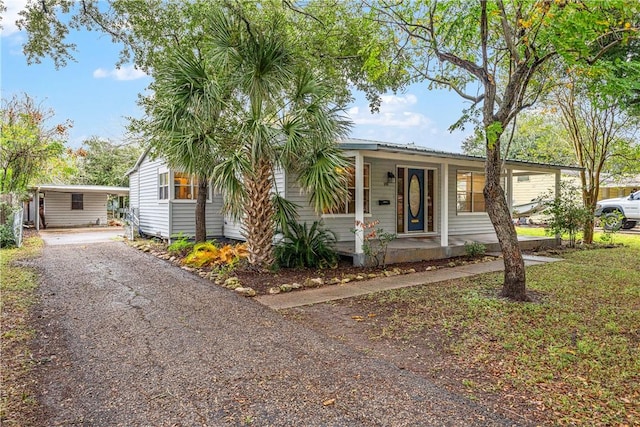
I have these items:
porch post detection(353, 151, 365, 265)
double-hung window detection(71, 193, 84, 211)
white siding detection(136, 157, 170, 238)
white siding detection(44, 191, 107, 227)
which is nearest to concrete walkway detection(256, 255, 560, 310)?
porch post detection(353, 151, 365, 265)

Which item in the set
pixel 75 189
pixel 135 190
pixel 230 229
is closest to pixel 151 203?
pixel 135 190

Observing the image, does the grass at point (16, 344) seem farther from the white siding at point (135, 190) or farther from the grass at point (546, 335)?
the white siding at point (135, 190)

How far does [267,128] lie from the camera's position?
22.8 ft

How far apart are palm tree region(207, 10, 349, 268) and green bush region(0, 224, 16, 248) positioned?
27.7 ft

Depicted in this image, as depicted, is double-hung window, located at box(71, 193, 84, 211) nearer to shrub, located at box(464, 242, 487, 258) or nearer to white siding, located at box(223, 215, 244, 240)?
white siding, located at box(223, 215, 244, 240)

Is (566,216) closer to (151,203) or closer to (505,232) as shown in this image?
(505,232)

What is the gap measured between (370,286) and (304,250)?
6.44ft

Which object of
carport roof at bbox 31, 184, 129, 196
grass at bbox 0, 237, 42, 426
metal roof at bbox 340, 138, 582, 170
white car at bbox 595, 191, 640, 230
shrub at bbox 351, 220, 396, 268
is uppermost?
metal roof at bbox 340, 138, 582, 170

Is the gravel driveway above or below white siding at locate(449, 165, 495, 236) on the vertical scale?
below

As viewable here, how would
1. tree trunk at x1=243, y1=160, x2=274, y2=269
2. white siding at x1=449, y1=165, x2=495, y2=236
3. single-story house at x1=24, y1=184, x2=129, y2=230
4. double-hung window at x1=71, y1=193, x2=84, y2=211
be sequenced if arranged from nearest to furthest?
tree trunk at x1=243, y1=160, x2=274, y2=269 < white siding at x1=449, y1=165, x2=495, y2=236 < single-story house at x1=24, y1=184, x2=129, y2=230 < double-hung window at x1=71, y1=193, x2=84, y2=211

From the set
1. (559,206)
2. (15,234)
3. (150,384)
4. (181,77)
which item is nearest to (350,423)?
(150,384)

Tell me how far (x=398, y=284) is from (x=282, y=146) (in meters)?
3.28

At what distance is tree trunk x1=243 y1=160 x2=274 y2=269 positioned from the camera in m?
7.47

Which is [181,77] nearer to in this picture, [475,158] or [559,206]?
[475,158]
